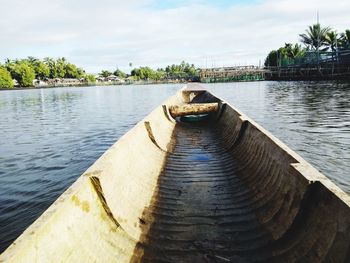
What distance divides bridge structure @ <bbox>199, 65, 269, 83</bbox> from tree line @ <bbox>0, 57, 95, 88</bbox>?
6422cm

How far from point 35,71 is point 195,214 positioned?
5312 inches

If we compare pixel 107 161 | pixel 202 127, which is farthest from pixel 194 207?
pixel 202 127

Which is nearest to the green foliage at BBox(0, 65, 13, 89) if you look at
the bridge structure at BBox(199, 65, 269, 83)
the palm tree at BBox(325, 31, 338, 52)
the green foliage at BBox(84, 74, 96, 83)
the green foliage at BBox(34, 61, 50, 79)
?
the green foliage at BBox(34, 61, 50, 79)

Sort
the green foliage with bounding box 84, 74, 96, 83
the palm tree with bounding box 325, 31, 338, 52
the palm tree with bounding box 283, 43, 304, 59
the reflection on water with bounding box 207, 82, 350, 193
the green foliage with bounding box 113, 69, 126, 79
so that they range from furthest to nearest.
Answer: the green foliage with bounding box 113, 69, 126, 79 → the green foliage with bounding box 84, 74, 96, 83 → the palm tree with bounding box 283, 43, 304, 59 → the palm tree with bounding box 325, 31, 338, 52 → the reflection on water with bounding box 207, 82, 350, 193

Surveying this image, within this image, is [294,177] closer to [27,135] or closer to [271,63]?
[27,135]

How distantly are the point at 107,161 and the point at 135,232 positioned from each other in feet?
3.03

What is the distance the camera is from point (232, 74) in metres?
91.1

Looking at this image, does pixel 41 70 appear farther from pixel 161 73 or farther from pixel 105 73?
pixel 161 73

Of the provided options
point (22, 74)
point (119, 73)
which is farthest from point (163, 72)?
point (22, 74)

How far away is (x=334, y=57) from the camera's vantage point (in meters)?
52.4

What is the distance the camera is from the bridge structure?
88.4 m

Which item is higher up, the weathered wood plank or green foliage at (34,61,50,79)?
green foliage at (34,61,50,79)

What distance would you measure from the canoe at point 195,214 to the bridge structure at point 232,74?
8499cm

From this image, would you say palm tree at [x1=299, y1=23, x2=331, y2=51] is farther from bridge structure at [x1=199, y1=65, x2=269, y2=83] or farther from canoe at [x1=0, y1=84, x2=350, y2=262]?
canoe at [x1=0, y1=84, x2=350, y2=262]
